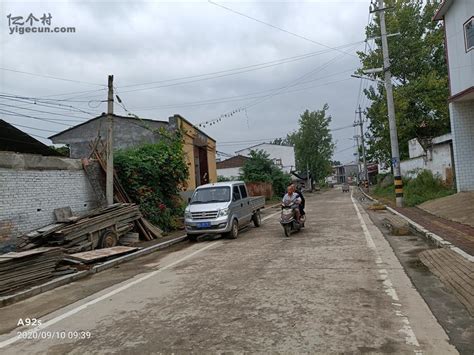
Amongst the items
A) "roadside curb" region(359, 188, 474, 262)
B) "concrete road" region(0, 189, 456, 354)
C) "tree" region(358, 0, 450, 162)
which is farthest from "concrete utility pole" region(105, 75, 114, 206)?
"tree" region(358, 0, 450, 162)

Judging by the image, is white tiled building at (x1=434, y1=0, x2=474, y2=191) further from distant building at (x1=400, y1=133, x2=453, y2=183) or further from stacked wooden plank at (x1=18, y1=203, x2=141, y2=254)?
stacked wooden plank at (x1=18, y1=203, x2=141, y2=254)

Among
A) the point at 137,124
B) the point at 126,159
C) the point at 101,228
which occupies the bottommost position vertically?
the point at 101,228

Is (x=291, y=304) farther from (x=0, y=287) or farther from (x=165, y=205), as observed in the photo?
(x=165, y=205)

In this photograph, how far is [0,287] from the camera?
7.85m

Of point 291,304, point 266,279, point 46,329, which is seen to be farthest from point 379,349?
point 46,329

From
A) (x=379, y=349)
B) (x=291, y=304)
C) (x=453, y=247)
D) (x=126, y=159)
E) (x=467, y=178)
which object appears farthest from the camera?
(x=467, y=178)

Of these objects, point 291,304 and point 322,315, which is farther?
point 291,304

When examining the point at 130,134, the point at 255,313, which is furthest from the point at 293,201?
the point at 130,134

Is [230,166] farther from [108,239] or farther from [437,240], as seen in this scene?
[437,240]

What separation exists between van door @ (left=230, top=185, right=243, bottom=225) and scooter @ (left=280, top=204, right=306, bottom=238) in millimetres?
1797

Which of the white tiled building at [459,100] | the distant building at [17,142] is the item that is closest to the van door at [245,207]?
the distant building at [17,142]

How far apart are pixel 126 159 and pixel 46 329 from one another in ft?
35.3

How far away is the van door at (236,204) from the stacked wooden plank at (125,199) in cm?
310

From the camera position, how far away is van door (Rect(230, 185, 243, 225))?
14719mm
